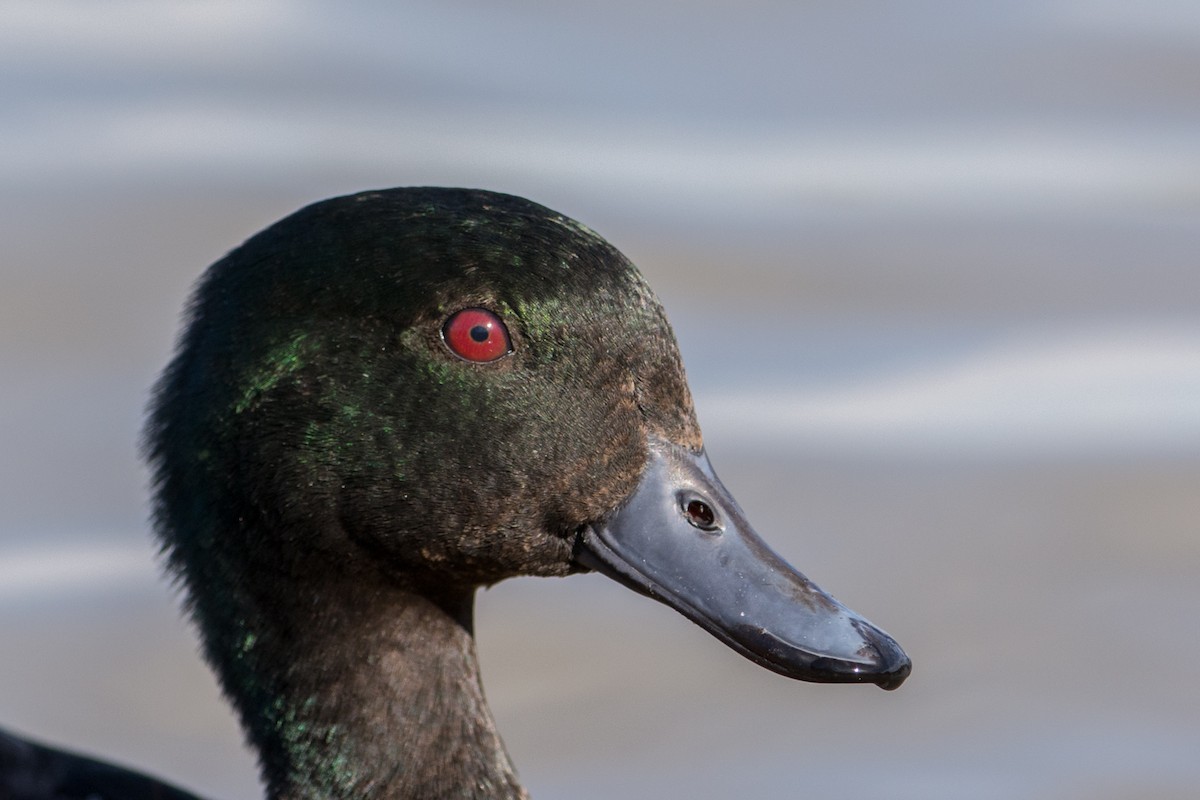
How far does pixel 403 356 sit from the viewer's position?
4.58 meters

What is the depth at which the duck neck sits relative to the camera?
4.72 metres

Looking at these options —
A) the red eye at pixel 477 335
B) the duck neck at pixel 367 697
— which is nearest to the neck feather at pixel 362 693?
the duck neck at pixel 367 697

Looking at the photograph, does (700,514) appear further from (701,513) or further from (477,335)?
(477,335)

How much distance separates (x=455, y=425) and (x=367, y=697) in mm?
692

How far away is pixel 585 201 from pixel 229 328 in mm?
4124

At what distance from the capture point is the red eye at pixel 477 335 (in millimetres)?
4531

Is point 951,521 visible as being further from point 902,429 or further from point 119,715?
point 119,715

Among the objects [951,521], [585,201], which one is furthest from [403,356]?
[585,201]

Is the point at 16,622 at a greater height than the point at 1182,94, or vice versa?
the point at 1182,94

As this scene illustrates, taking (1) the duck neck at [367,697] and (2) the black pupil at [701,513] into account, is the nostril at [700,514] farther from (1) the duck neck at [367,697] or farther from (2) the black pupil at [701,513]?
(1) the duck neck at [367,697]

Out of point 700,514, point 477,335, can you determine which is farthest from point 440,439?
point 700,514

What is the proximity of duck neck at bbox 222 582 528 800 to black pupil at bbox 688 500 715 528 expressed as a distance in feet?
2.00

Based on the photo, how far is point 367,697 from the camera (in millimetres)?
4809

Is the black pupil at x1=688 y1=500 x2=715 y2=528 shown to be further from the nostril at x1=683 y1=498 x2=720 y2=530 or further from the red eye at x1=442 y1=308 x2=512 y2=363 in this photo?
the red eye at x1=442 y1=308 x2=512 y2=363
